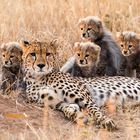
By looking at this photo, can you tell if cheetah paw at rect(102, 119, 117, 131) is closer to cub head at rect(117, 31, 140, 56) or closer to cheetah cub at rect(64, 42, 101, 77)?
cheetah cub at rect(64, 42, 101, 77)

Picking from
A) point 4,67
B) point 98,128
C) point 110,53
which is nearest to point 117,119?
point 98,128

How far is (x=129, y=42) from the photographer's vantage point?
8.53 meters

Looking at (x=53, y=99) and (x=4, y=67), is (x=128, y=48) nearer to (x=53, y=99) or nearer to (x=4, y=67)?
(x=4, y=67)

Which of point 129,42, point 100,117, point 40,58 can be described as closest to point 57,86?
point 40,58

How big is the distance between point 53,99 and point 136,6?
3784mm

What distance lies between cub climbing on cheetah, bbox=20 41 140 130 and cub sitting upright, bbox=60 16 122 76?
1351 mm

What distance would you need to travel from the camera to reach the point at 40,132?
5.39 metres

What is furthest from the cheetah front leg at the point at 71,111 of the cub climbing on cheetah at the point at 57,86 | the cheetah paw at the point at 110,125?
the cheetah paw at the point at 110,125

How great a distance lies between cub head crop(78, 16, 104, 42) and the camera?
884 centimetres

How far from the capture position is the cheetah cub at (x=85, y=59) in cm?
792

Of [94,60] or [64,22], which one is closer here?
[94,60]

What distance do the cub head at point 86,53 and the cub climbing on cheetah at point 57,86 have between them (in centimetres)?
100

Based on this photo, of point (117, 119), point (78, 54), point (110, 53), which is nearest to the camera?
point (117, 119)

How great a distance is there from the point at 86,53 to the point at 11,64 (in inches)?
38.3
